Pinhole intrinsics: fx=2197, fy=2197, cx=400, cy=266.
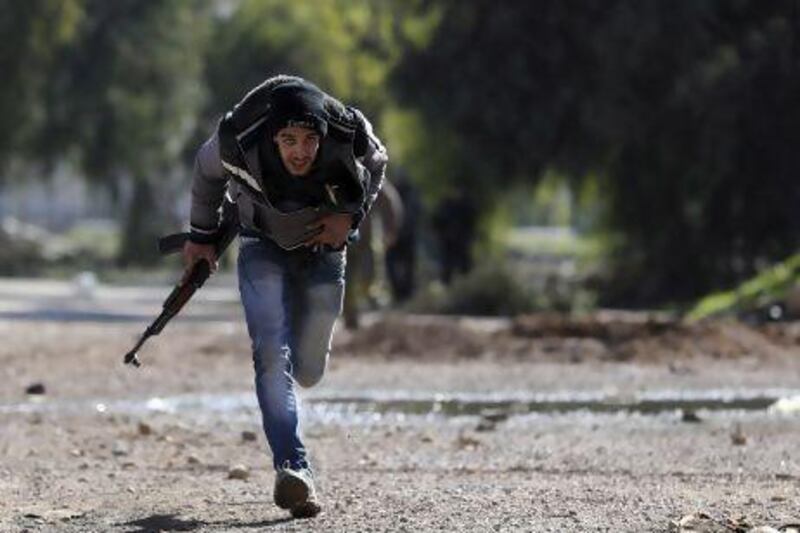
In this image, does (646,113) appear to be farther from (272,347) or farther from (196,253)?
(272,347)

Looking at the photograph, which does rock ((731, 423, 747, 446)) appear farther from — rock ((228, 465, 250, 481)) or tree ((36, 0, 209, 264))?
tree ((36, 0, 209, 264))

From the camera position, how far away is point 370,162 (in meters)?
8.91

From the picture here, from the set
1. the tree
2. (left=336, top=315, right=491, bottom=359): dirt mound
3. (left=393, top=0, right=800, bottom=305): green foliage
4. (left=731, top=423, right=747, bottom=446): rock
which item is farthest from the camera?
the tree

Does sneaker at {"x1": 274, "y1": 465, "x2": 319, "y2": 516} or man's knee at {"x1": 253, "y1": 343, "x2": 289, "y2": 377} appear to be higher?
man's knee at {"x1": 253, "y1": 343, "x2": 289, "y2": 377}

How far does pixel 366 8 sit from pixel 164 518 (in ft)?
130

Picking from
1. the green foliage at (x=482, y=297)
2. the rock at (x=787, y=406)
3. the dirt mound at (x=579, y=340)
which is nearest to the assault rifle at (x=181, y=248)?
the rock at (x=787, y=406)

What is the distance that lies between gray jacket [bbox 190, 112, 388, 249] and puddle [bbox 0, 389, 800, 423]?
5.11m

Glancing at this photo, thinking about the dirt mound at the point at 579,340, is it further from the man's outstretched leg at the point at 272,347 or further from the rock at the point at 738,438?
the man's outstretched leg at the point at 272,347

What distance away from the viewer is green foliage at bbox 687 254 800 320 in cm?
2670

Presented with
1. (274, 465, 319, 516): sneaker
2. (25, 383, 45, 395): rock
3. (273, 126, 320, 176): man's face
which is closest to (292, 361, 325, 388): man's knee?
(274, 465, 319, 516): sneaker

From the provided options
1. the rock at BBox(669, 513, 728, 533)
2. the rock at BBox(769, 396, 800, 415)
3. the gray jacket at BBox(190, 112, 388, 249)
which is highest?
the gray jacket at BBox(190, 112, 388, 249)

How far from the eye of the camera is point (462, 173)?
38.5 metres

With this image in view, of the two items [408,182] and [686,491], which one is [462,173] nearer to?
[408,182]

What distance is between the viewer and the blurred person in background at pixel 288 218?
27.6ft
